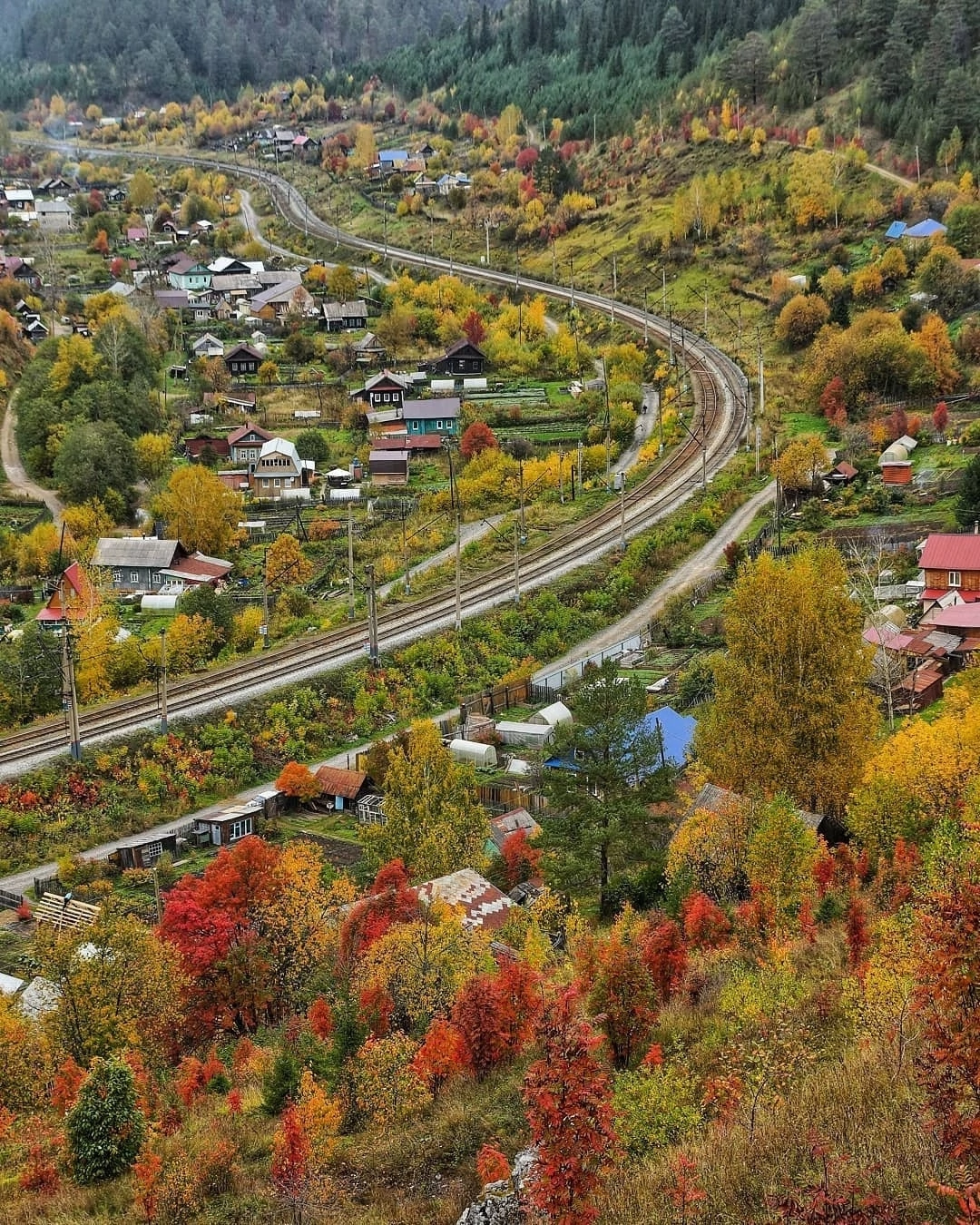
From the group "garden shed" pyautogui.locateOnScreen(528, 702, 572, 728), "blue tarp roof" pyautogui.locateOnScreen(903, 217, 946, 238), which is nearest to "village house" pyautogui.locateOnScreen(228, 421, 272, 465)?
"garden shed" pyautogui.locateOnScreen(528, 702, 572, 728)

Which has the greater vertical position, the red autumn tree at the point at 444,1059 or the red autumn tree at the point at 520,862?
the red autumn tree at the point at 444,1059

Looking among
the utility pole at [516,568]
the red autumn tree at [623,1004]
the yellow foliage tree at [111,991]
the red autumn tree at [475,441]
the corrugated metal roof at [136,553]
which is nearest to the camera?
the red autumn tree at [623,1004]

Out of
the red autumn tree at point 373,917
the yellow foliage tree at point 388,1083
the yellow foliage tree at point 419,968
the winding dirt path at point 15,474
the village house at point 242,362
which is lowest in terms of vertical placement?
the winding dirt path at point 15,474

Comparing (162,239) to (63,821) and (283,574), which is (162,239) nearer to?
(283,574)

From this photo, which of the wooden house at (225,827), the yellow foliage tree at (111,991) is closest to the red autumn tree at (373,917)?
the yellow foliage tree at (111,991)

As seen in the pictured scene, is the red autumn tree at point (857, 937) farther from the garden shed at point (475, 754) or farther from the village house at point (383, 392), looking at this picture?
the village house at point (383, 392)
